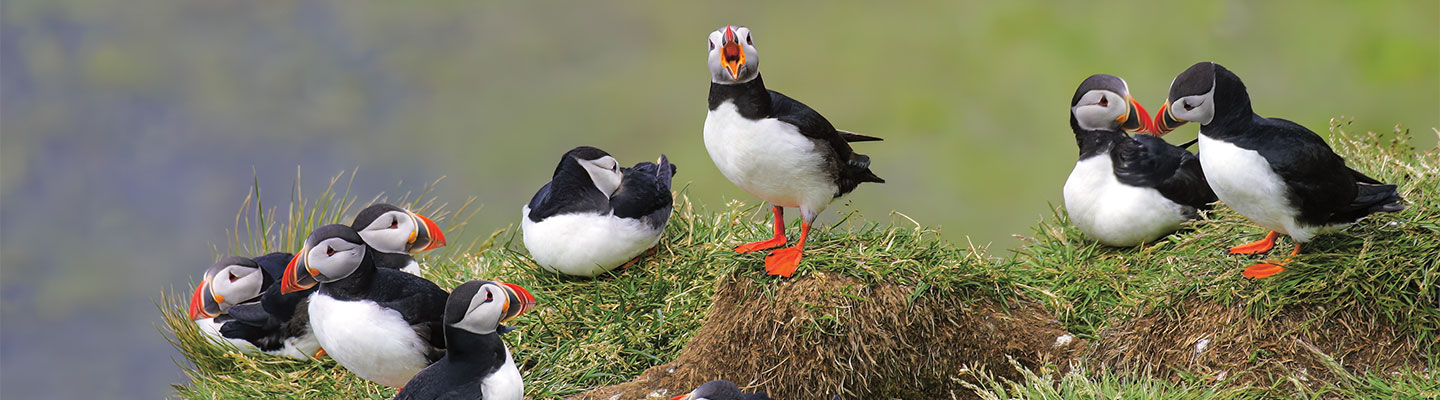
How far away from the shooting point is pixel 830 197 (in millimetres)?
3977

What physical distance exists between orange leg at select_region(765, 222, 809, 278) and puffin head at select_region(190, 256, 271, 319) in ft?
8.84

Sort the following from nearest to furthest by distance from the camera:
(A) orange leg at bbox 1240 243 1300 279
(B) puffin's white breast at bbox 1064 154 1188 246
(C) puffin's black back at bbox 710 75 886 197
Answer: (C) puffin's black back at bbox 710 75 886 197
(A) orange leg at bbox 1240 243 1300 279
(B) puffin's white breast at bbox 1064 154 1188 246

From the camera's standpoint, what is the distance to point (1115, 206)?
5.04 metres

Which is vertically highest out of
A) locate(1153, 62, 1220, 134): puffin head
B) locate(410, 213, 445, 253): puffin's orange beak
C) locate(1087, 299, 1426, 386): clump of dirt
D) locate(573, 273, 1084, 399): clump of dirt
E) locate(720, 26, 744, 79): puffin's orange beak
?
locate(720, 26, 744, 79): puffin's orange beak

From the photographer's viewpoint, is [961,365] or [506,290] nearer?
[506,290]

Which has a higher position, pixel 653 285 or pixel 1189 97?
pixel 1189 97

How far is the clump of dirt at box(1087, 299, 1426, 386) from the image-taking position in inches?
146

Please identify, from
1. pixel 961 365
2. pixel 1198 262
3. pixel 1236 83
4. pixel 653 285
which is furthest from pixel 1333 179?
pixel 653 285

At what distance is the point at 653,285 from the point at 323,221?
2.46 meters

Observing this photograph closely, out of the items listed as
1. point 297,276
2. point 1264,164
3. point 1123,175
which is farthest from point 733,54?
point 1123,175

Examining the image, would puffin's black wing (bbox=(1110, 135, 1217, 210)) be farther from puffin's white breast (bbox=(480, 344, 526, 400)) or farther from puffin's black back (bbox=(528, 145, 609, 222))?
puffin's white breast (bbox=(480, 344, 526, 400))

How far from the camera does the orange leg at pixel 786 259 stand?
3.91 metres

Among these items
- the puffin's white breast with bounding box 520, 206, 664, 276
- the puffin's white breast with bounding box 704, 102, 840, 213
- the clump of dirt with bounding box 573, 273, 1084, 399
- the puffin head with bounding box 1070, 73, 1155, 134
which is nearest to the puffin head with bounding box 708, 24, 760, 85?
the puffin's white breast with bounding box 704, 102, 840, 213

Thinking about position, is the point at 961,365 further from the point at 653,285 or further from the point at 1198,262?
the point at 653,285
